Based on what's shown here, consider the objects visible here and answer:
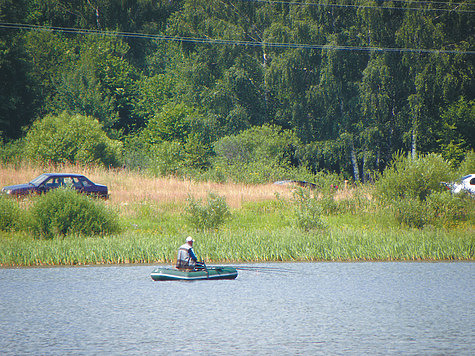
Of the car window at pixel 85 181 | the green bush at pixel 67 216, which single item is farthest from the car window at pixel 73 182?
the green bush at pixel 67 216

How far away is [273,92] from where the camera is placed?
167 ft

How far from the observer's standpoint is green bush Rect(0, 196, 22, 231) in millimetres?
23375

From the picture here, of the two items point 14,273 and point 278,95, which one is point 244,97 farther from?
point 14,273

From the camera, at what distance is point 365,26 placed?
4319 cm

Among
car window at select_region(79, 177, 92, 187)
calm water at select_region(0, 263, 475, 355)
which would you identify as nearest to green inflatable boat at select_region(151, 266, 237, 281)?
calm water at select_region(0, 263, 475, 355)

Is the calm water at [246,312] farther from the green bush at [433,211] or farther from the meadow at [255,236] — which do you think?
the green bush at [433,211]

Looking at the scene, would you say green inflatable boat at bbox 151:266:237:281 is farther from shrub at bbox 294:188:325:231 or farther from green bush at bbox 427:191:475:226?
green bush at bbox 427:191:475:226

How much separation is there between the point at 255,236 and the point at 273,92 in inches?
1205

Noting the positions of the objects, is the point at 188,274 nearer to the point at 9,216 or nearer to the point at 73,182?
the point at 9,216

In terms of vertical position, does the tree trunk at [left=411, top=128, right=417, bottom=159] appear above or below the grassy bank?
above

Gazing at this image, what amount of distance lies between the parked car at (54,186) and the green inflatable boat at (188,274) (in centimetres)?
1177

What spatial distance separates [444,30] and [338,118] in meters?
9.25

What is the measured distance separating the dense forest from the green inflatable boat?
69.7ft

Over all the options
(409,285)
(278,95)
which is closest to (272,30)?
(278,95)
